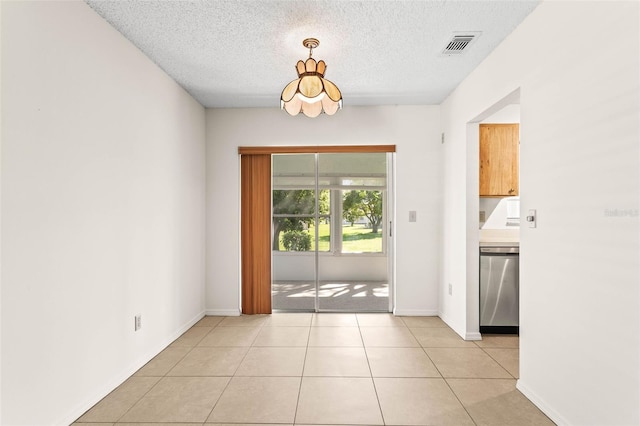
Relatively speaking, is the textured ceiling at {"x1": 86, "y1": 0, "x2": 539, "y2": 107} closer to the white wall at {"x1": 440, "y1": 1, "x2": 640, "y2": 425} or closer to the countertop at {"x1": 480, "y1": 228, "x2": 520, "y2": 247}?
the white wall at {"x1": 440, "y1": 1, "x2": 640, "y2": 425}

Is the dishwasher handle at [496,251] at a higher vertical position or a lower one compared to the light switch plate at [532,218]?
lower

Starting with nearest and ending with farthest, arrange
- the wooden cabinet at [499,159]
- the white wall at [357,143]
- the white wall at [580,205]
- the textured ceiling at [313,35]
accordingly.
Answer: the white wall at [580,205]
the textured ceiling at [313,35]
the wooden cabinet at [499,159]
the white wall at [357,143]

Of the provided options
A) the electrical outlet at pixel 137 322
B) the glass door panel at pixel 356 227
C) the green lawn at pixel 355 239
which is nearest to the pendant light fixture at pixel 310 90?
the electrical outlet at pixel 137 322

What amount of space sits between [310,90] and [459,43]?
4.36 feet

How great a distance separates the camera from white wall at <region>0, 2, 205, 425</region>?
1833 mm

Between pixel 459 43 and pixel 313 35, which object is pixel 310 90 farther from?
pixel 459 43

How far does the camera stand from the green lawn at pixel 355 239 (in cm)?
598

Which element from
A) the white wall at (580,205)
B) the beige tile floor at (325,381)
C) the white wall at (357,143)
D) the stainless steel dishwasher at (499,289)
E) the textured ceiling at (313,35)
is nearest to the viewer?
the white wall at (580,205)

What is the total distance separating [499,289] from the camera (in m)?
3.75

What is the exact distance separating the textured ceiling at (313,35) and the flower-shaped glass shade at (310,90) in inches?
11.5

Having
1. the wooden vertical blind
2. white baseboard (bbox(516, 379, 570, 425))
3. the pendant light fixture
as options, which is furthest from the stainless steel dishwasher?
the wooden vertical blind

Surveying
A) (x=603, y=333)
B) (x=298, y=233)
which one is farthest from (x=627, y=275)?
(x=298, y=233)

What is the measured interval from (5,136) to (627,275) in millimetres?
3077

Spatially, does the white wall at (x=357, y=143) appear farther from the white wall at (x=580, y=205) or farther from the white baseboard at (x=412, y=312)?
the white wall at (x=580, y=205)
